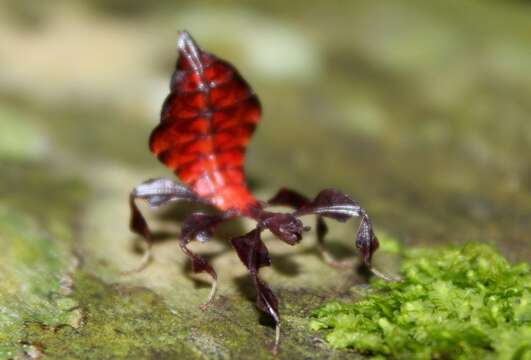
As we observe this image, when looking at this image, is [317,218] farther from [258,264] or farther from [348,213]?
[258,264]

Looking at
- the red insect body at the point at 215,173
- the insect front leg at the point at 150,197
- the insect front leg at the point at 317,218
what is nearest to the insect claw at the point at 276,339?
the red insect body at the point at 215,173

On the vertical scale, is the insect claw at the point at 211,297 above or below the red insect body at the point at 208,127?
below

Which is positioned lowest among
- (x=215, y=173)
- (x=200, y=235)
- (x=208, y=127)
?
(x=200, y=235)

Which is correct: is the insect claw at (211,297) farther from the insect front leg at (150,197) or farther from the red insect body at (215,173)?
the insect front leg at (150,197)

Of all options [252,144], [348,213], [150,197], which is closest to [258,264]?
[348,213]

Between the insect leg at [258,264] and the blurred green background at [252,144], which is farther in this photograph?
the blurred green background at [252,144]

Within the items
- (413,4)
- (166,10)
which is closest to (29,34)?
(166,10)

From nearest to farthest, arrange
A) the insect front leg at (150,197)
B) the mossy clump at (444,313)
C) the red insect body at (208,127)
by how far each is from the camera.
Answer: the mossy clump at (444,313), the red insect body at (208,127), the insect front leg at (150,197)
